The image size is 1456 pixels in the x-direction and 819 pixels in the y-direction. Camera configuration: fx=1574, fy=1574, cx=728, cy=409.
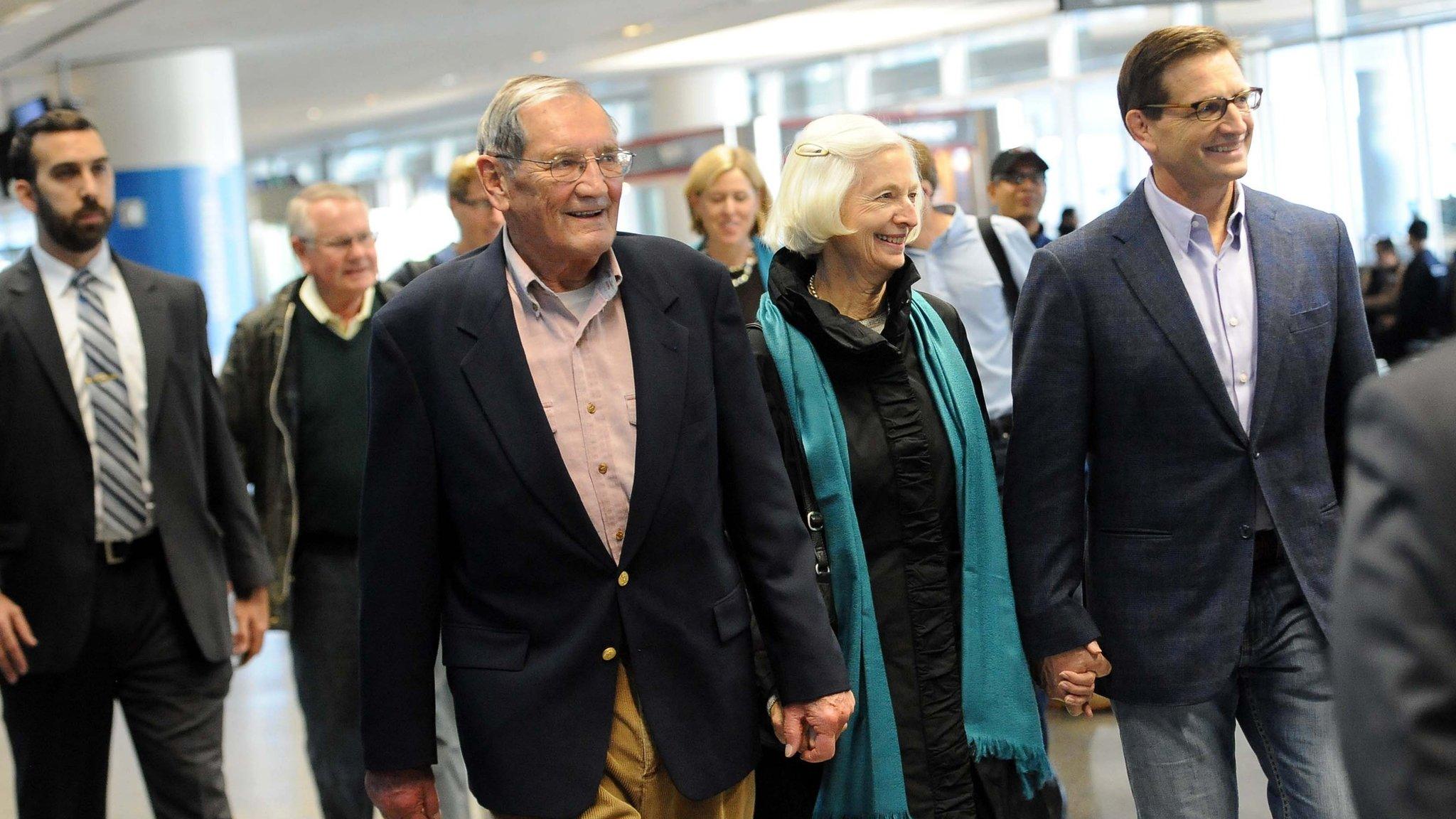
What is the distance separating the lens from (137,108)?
46.5ft

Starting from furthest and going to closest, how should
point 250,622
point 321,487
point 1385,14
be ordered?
point 1385,14 → point 321,487 → point 250,622

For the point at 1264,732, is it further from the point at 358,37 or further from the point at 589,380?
the point at 358,37

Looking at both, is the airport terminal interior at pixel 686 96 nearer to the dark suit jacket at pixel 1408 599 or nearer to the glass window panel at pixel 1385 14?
the glass window panel at pixel 1385 14

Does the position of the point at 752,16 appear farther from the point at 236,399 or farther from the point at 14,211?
the point at 14,211

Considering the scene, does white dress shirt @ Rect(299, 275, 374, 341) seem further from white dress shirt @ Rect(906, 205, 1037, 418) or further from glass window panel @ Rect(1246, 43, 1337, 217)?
glass window panel @ Rect(1246, 43, 1337, 217)

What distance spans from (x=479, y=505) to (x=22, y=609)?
1692mm

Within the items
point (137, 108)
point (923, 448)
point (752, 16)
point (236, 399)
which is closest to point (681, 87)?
point (752, 16)

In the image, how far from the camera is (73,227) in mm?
3775

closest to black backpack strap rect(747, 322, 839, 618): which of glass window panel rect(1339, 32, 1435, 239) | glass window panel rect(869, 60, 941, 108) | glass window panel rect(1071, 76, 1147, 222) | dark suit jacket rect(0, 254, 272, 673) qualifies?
dark suit jacket rect(0, 254, 272, 673)

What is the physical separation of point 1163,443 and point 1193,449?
52 mm

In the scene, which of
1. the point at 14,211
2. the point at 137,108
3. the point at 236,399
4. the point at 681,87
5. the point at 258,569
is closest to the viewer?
the point at 258,569

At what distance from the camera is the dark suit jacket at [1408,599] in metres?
1.08

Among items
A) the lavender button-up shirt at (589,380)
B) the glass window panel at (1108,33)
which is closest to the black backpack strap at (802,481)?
the lavender button-up shirt at (589,380)

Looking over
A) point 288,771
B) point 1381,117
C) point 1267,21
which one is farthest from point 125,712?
point 1381,117
